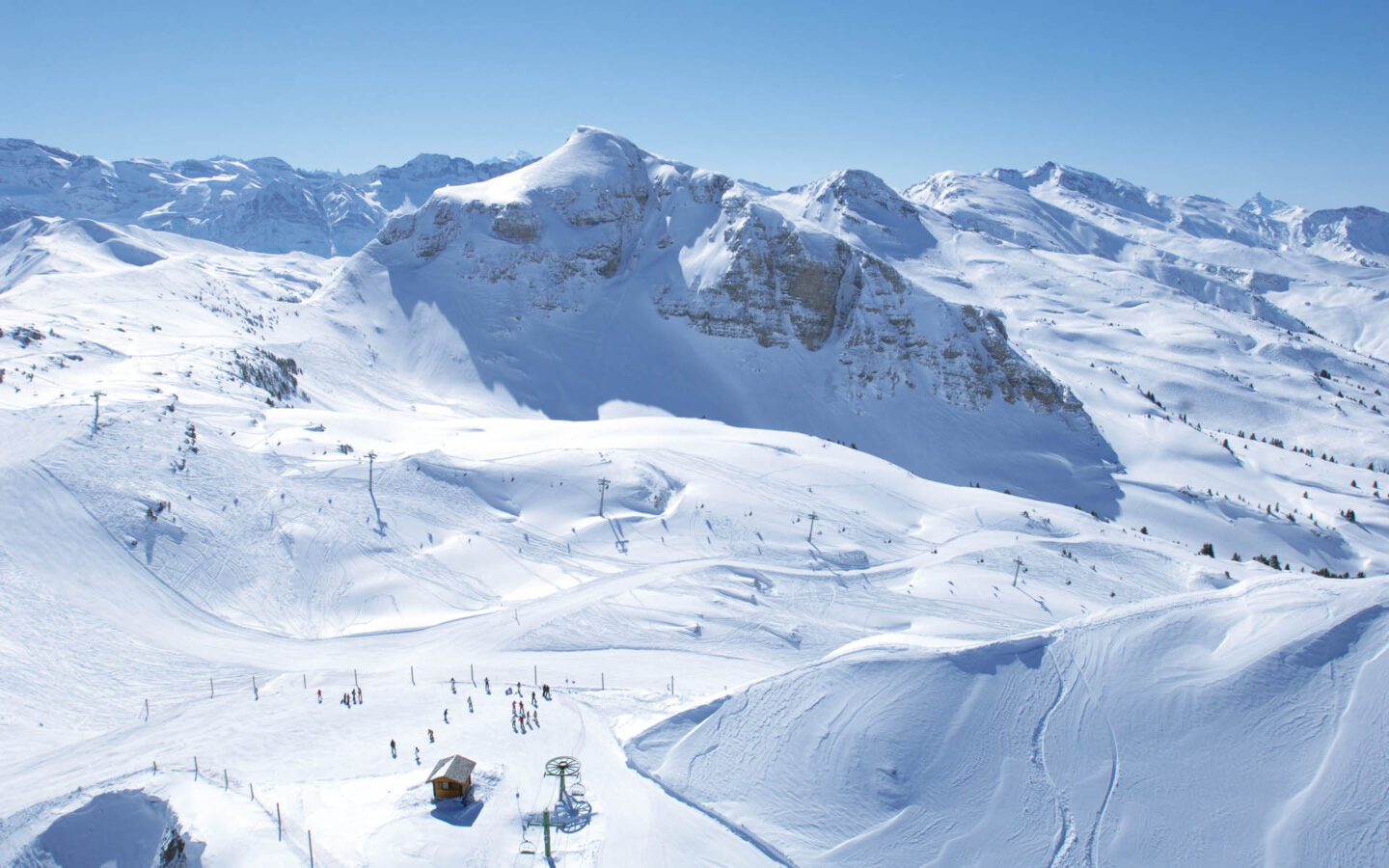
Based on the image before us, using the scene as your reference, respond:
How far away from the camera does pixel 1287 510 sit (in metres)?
79.9

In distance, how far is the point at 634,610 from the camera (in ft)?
114

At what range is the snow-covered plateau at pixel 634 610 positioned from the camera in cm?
1905

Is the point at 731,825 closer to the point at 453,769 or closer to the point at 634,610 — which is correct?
the point at 453,769

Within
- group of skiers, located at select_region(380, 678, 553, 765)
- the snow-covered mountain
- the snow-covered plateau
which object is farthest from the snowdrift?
the snow-covered mountain

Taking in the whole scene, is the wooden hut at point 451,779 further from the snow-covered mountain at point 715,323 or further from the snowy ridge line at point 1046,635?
the snow-covered mountain at point 715,323

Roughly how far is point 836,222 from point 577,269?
95.6 meters

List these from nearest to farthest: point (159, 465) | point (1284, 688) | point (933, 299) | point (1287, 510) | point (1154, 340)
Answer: point (1284, 688)
point (159, 465)
point (1287, 510)
point (933, 299)
point (1154, 340)

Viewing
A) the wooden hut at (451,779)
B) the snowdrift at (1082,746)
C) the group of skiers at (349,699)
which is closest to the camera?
the snowdrift at (1082,746)

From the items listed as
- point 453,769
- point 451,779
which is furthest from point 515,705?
point 451,779

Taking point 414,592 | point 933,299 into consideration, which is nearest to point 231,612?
point 414,592

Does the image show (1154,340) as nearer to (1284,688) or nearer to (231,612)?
(1284,688)

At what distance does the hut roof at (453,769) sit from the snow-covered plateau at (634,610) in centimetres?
101

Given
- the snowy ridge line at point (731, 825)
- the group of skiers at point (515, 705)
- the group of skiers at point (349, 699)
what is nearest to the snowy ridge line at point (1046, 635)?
the snowy ridge line at point (731, 825)

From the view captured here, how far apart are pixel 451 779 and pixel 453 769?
29 cm
